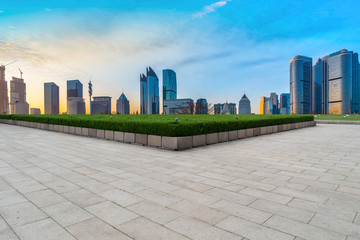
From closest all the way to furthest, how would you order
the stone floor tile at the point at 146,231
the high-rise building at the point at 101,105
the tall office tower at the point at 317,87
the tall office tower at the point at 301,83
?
the stone floor tile at the point at 146,231
the high-rise building at the point at 101,105
the tall office tower at the point at 301,83
the tall office tower at the point at 317,87

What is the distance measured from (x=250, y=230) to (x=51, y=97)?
5083 inches

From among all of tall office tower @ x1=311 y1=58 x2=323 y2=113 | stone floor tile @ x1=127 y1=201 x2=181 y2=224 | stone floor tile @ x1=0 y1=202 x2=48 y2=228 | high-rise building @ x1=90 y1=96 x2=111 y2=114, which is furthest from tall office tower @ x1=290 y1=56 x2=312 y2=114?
stone floor tile @ x1=0 y1=202 x2=48 y2=228

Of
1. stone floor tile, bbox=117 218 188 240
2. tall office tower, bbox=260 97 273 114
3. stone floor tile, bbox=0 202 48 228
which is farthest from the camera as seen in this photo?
tall office tower, bbox=260 97 273 114

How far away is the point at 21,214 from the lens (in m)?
3.16

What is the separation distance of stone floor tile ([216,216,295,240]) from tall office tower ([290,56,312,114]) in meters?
160

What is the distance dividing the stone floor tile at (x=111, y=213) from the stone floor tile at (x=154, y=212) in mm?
133

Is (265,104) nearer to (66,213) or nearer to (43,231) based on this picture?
(66,213)

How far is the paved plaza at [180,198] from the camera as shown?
272cm

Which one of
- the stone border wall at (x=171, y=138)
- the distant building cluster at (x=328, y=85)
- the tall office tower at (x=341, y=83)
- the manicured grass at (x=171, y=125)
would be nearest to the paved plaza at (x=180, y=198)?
the stone border wall at (x=171, y=138)

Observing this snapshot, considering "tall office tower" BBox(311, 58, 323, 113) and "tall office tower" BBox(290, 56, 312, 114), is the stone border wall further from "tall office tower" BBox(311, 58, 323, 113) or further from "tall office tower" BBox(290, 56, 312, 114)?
"tall office tower" BBox(311, 58, 323, 113)

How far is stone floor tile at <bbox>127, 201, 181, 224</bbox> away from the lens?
9.87ft

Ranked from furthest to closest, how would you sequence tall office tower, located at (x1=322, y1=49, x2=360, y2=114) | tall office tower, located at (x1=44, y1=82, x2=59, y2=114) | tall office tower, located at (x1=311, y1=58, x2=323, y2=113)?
tall office tower, located at (x1=311, y1=58, x2=323, y2=113) < tall office tower, located at (x1=322, y1=49, x2=360, y2=114) < tall office tower, located at (x1=44, y1=82, x2=59, y2=114)

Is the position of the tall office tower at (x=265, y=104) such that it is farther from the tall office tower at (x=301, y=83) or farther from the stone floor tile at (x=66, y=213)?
the stone floor tile at (x=66, y=213)

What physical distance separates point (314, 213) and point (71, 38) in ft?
58.1
